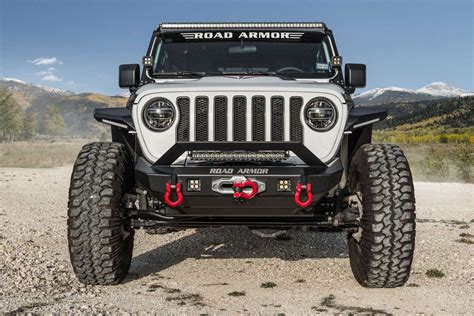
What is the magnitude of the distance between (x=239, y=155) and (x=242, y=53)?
2131mm

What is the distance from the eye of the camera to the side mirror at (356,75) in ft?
21.4

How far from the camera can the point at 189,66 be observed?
6859 millimetres

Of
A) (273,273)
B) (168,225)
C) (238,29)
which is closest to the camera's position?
(168,225)

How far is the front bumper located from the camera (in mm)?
4953

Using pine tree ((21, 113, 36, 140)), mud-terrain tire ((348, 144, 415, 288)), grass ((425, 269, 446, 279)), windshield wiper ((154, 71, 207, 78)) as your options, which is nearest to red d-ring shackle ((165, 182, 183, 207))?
mud-terrain tire ((348, 144, 415, 288))

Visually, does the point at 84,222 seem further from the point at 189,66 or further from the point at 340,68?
the point at 340,68

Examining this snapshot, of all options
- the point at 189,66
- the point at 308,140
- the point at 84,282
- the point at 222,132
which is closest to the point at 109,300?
the point at 84,282

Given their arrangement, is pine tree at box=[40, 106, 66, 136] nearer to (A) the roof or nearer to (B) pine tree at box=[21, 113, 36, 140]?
(B) pine tree at box=[21, 113, 36, 140]

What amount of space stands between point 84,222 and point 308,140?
83.2 inches

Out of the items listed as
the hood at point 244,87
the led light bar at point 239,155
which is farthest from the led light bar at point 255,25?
the led light bar at point 239,155

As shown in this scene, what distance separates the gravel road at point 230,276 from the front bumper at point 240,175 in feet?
2.77

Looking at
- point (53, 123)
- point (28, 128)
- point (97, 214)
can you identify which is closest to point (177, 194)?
point (97, 214)

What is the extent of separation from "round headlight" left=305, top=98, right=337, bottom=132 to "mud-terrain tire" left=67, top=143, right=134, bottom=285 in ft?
5.87

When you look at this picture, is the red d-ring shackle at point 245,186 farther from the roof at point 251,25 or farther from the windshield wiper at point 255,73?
the roof at point 251,25
